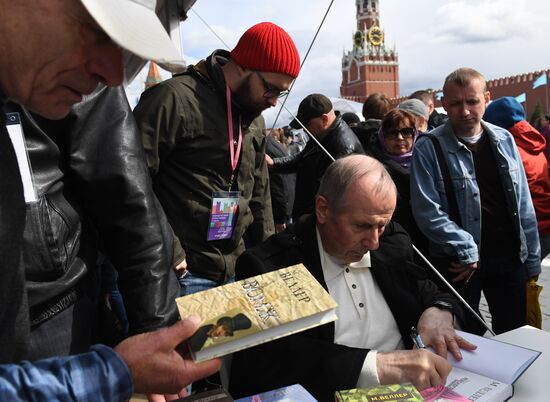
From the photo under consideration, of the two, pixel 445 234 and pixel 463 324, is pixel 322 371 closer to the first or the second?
pixel 463 324

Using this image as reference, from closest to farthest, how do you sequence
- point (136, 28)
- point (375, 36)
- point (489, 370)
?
point (136, 28), point (489, 370), point (375, 36)

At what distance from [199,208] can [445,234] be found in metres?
1.31

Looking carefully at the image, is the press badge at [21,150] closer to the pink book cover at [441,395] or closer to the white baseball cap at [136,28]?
the white baseball cap at [136,28]

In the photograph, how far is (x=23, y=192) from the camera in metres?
0.88

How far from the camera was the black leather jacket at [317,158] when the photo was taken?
10.7ft

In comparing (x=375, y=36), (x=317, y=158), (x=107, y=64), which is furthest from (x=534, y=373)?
(x=375, y=36)

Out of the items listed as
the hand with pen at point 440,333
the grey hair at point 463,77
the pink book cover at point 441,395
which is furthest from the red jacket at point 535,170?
the pink book cover at point 441,395

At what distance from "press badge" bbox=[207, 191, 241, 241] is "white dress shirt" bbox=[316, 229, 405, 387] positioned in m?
0.49

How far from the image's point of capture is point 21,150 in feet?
3.13

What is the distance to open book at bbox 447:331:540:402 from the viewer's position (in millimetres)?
1234

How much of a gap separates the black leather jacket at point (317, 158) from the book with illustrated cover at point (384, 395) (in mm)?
2249

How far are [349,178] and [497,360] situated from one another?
71 centimetres

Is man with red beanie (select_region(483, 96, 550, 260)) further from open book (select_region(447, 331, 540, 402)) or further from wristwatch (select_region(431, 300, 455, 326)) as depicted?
open book (select_region(447, 331, 540, 402))

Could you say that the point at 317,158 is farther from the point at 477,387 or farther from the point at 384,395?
the point at 384,395
